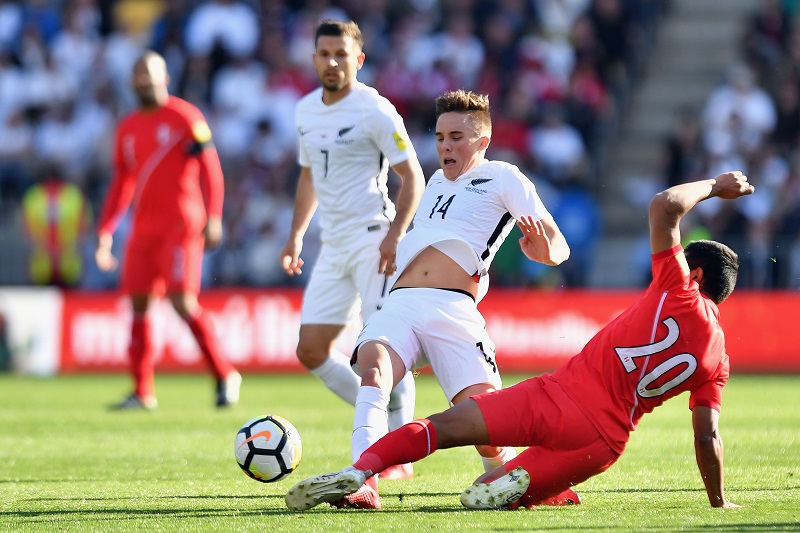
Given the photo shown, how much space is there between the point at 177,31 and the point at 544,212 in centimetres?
1557

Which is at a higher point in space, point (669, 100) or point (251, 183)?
point (669, 100)

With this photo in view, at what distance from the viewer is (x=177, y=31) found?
69.8ft

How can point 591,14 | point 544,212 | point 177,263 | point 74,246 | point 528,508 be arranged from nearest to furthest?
point 528,508 < point 544,212 < point 177,263 < point 74,246 < point 591,14

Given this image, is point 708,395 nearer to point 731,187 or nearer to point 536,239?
point 731,187

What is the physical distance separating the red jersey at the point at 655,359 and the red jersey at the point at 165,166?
19.7 ft

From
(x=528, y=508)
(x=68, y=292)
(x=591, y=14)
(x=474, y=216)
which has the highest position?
(x=591, y=14)

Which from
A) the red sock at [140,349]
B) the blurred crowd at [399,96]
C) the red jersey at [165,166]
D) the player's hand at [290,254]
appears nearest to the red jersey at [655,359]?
the player's hand at [290,254]

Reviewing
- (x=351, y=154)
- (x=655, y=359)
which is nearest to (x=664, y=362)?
(x=655, y=359)

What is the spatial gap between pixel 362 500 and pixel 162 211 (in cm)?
598

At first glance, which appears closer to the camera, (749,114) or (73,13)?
(749,114)

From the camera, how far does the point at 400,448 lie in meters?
5.99

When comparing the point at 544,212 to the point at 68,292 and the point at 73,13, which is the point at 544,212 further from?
the point at 73,13

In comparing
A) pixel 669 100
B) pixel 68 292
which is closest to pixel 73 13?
pixel 68 292

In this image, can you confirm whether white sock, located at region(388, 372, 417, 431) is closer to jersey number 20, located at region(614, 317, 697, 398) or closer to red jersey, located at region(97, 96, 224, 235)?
jersey number 20, located at region(614, 317, 697, 398)
